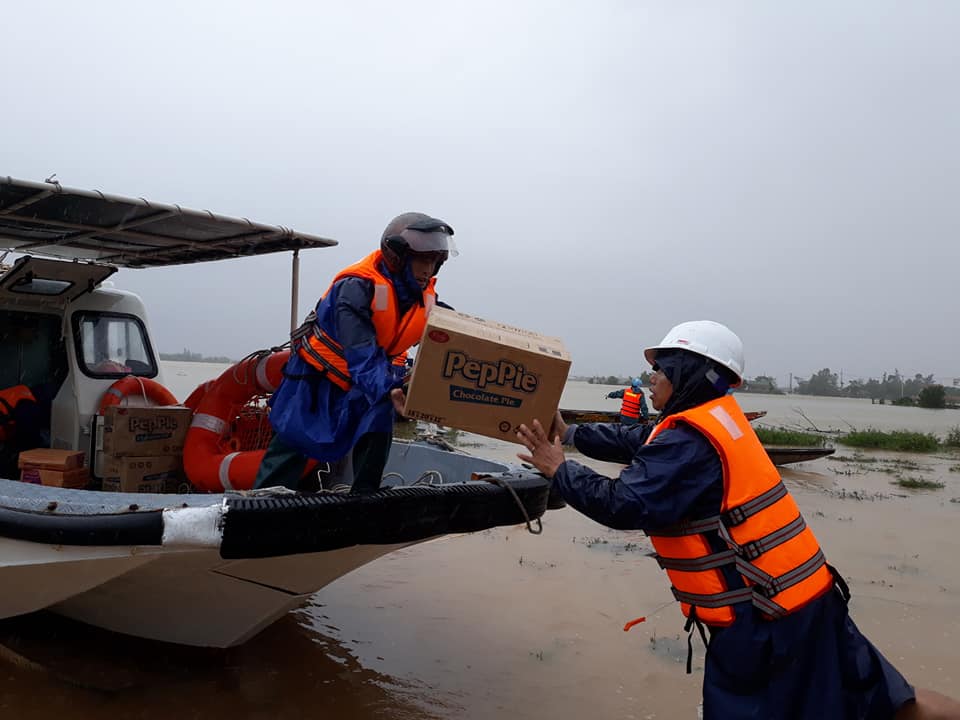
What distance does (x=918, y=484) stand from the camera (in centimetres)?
1155

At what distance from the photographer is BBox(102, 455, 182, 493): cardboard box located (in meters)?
4.26

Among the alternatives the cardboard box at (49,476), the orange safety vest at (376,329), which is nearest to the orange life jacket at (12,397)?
the cardboard box at (49,476)

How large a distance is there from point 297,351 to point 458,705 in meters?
1.90

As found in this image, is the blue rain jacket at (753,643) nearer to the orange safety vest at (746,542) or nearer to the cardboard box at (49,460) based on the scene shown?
the orange safety vest at (746,542)

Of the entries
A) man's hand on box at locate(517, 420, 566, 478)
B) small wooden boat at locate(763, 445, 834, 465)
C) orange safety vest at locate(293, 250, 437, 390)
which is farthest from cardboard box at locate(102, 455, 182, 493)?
small wooden boat at locate(763, 445, 834, 465)

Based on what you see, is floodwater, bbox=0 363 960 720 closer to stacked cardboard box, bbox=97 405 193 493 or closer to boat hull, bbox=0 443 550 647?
boat hull, bbox=0 443 550 647

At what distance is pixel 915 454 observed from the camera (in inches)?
707

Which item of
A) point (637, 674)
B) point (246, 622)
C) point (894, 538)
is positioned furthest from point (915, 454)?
point (246, 622)

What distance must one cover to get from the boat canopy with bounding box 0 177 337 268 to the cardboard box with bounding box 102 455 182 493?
140cm

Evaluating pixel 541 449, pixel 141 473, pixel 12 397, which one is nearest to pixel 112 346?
pixel 12 397

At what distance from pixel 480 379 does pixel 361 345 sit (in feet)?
2.38

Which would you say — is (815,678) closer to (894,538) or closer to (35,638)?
(35,638)

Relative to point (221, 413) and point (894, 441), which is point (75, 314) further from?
point (894, 441)

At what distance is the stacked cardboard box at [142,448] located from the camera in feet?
14.0
